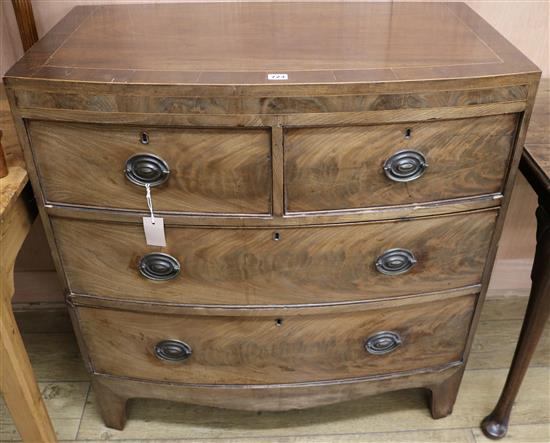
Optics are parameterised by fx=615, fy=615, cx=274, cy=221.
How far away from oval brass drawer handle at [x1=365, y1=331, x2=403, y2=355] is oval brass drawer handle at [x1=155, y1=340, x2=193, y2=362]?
388 mm

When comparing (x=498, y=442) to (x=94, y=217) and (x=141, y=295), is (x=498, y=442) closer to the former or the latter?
(x=141, y=295)

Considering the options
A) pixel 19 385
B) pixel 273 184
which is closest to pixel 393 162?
pixel 273 184

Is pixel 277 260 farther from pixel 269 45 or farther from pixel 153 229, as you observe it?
pixel 269 45

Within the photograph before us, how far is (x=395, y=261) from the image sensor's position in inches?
46.9

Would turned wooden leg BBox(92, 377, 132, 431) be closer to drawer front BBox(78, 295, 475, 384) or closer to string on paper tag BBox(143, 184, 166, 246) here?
drawer front BBox(78, 295, 475, 384)

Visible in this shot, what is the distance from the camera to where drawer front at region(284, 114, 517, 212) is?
1.03 meters

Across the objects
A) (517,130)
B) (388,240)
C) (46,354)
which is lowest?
(46,354)

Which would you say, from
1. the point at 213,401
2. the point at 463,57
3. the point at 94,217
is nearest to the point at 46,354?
the point at 213,401

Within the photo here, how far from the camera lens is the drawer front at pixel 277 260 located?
45.3 inches

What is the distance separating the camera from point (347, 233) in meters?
1.15

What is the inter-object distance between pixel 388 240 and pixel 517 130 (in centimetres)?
30

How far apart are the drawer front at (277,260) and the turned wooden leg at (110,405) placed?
1.05ft

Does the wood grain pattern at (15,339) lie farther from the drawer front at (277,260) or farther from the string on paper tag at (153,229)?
the string on paper tag at (153,229)

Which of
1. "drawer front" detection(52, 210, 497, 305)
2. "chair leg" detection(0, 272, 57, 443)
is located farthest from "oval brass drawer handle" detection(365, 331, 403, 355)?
"chair leg" detection(0, 272, 57, 443)
